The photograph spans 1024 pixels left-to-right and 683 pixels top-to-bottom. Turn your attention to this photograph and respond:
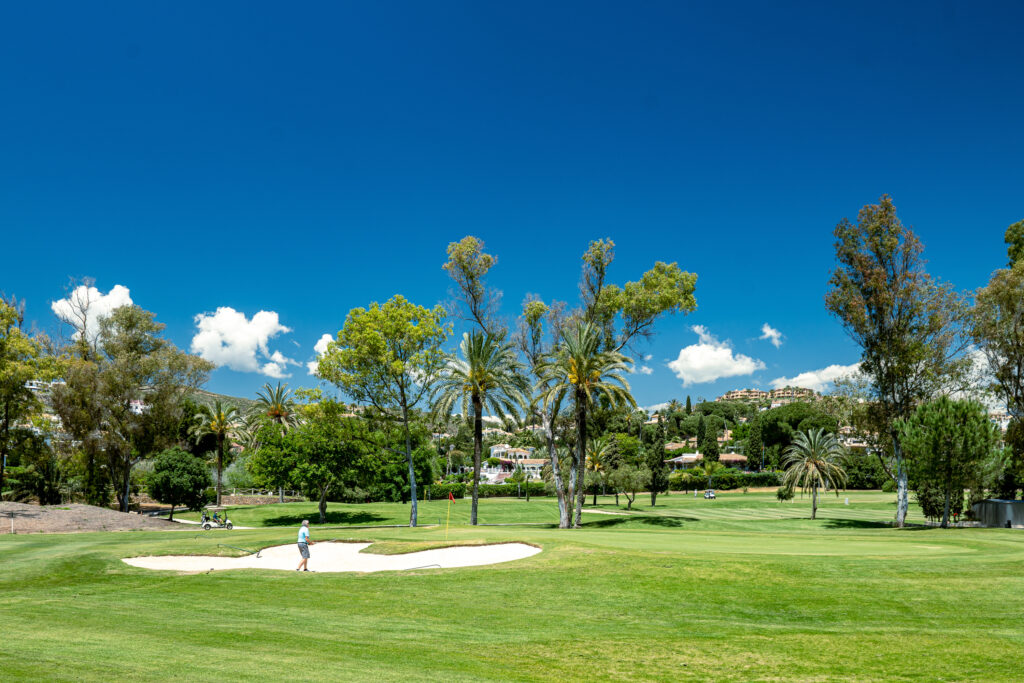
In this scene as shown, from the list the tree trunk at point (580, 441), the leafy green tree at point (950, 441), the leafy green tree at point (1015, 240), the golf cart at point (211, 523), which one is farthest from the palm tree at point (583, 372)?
the leafy green tree at point (1015, 240)

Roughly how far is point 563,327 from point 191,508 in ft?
133

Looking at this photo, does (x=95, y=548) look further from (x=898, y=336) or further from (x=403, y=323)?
(x=898, y=336)

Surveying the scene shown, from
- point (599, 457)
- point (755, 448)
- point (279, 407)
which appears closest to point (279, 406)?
point (279, 407)

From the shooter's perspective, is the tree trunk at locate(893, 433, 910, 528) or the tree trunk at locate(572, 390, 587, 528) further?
the tree trunk at locate(893, 433, 910, 528)

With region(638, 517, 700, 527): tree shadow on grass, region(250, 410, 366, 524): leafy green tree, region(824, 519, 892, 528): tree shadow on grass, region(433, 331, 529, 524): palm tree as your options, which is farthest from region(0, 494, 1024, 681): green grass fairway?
region(250, 410, 366, 524): leafy green tree

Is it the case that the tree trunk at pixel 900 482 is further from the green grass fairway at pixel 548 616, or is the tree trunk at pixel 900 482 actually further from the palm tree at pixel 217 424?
the palm tree at pixel 217 424

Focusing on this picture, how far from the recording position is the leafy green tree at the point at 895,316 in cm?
4275

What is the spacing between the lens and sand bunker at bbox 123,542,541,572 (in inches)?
821

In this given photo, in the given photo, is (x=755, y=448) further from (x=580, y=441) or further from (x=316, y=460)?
(x=316, y=460)

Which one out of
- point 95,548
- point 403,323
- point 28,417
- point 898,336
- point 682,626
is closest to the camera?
point 682,626

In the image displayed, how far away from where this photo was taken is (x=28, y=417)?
46.9 metres

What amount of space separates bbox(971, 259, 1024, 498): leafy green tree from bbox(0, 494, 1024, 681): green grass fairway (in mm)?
20928

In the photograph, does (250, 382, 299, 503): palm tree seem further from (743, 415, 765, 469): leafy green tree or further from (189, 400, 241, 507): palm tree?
(743, 415, 765, 469): leafy green tree

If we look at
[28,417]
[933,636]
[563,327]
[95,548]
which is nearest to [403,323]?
[563,327]
